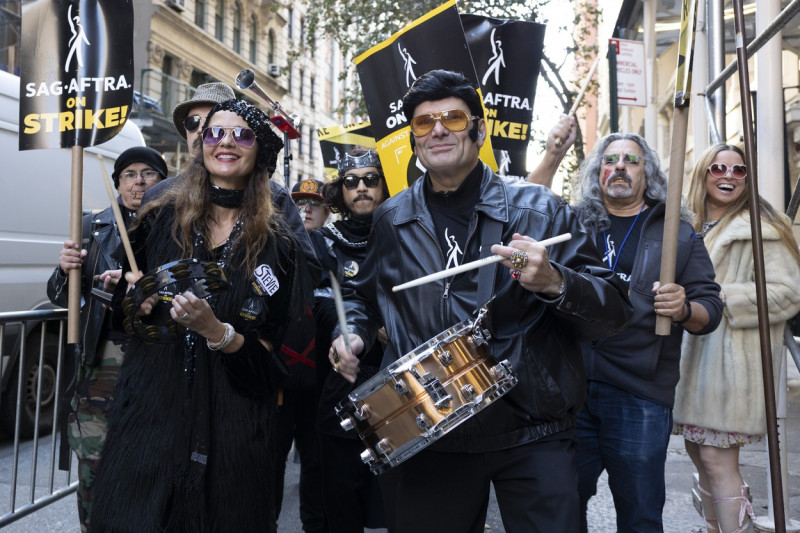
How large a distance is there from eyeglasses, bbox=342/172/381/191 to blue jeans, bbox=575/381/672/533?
181 centimetres

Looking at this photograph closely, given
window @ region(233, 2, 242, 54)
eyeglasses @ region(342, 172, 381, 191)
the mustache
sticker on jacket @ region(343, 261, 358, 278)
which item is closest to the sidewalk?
the mustache

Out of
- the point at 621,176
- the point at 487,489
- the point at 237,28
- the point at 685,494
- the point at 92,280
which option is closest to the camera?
the point at 487,489

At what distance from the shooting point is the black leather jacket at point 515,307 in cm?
254

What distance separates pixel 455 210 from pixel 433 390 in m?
0.73

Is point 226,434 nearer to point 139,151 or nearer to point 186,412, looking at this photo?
point 186,412

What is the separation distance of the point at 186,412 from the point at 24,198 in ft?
15.7

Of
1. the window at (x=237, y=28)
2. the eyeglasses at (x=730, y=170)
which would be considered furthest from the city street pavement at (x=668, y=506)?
the window at (x=237, y=28)

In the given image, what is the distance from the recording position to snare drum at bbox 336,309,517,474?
2420mm

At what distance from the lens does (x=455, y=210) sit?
2883 millimetres

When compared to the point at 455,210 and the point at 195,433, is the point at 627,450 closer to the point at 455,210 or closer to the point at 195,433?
the point at 455,210

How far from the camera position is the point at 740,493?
3814mm

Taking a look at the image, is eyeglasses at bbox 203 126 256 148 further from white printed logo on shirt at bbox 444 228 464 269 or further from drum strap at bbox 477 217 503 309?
drum strap at bbox 477 217 503 309

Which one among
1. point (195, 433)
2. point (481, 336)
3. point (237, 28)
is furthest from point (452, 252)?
point (237, 28)

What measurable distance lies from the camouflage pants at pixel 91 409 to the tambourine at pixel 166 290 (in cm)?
114
